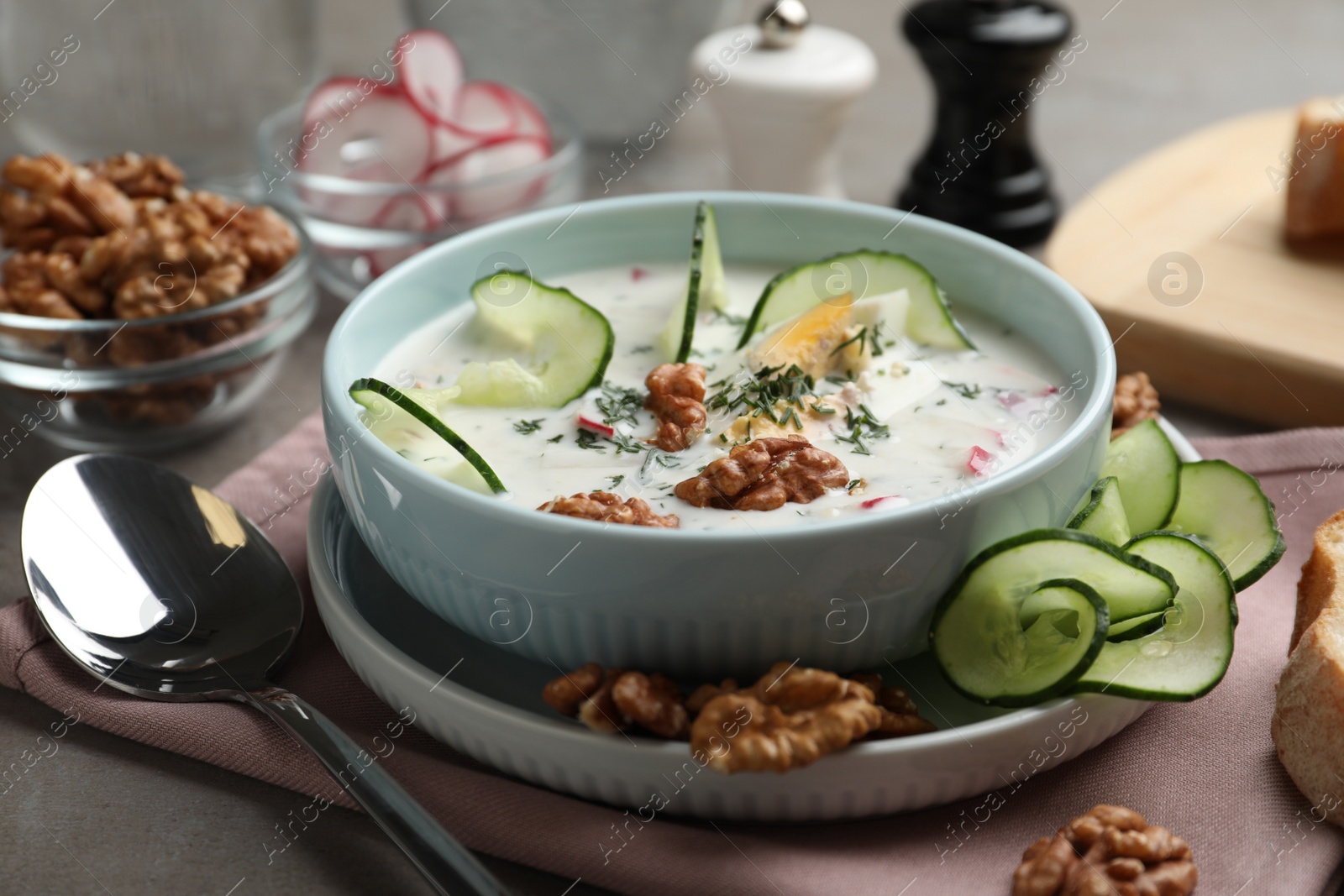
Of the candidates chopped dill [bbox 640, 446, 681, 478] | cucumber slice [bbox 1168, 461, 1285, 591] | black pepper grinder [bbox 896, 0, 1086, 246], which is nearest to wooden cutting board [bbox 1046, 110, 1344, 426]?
black pepper grinder [bbox 896, 0, 1086, 246]

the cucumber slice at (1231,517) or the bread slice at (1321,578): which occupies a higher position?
the cucumber slice at (1231,517)

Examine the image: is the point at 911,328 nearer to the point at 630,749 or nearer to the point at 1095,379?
the point at 1095,379

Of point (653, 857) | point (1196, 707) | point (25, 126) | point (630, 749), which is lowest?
point (1196, 707)

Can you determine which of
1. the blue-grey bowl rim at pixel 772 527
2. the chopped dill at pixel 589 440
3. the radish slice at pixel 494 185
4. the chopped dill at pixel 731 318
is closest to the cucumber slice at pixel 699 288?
the chopped dill at pixel 731 318

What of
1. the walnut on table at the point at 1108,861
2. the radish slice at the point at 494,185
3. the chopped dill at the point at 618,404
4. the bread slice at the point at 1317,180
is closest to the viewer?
the walnut on table at the point at 1108,861

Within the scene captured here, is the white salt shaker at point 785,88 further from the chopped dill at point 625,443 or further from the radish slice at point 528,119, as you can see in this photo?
the chopped dill at point 625,443

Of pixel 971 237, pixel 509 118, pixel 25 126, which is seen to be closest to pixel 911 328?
pixel 971 237

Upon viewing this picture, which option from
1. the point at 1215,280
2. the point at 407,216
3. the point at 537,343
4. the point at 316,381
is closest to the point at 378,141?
the point at 407,216

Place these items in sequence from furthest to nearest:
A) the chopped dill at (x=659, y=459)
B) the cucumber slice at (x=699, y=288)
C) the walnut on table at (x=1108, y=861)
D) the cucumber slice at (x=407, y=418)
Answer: the cucumber slice at (x=699, y=288) < the chopped dill at (x=659, y=459) < the cucumber slice at (x=407, y=418) < the walnut on table at (x=1108, y=861)
